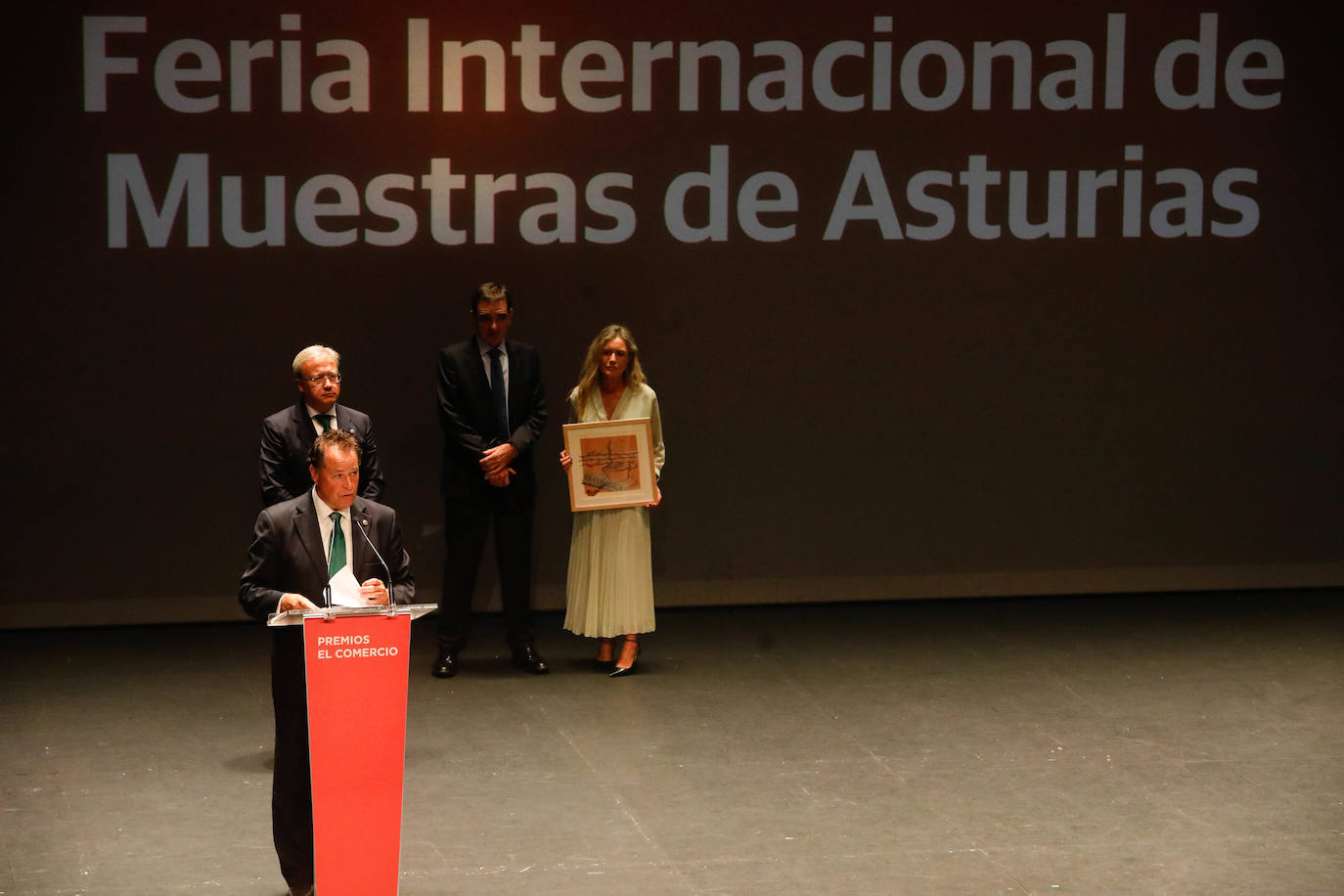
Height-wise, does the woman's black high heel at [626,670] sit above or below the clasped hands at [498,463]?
below

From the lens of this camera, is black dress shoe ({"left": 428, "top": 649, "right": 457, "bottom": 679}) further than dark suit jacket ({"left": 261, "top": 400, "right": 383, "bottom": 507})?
Yes

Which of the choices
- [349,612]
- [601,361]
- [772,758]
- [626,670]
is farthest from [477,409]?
[349,612]

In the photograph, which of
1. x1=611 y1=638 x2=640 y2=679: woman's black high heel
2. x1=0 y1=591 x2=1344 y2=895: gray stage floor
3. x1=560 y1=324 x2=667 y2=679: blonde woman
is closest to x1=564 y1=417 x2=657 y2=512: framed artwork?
x1=560 y1=324 x2=667 y2=679: blonde woman

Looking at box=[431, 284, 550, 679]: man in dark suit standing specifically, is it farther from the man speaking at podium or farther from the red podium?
the red podium

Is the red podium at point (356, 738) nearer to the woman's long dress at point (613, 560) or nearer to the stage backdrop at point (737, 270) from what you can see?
the woman's long dress at point (613, 560)

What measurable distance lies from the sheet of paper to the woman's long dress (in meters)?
2.64

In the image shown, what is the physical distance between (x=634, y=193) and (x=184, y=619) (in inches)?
115

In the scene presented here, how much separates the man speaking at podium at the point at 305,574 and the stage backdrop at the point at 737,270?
138 inches

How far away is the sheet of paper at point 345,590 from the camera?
4844 mm

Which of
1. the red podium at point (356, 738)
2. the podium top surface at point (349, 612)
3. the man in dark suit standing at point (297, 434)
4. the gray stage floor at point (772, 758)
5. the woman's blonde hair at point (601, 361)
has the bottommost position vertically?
the gray stage floor at point (772, 758)

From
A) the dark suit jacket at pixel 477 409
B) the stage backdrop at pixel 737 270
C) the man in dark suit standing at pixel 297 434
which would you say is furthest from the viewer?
the stage backdrop at pixel 737 270

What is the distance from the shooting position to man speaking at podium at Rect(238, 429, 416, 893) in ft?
15.8

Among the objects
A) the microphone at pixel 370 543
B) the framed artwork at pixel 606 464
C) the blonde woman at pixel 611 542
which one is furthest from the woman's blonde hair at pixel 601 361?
the microphone at pixel 370 543

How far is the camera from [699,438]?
8.75 metres
